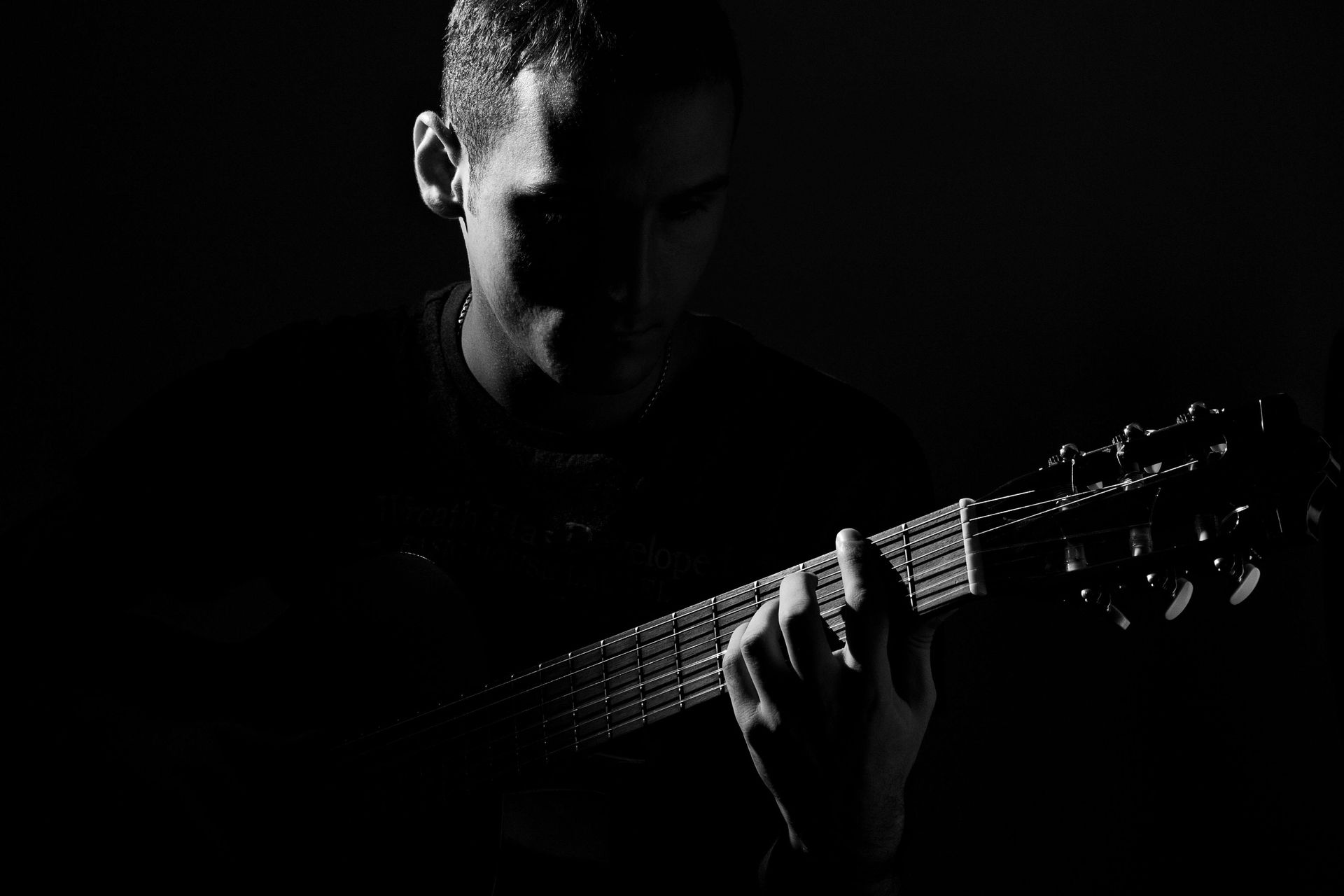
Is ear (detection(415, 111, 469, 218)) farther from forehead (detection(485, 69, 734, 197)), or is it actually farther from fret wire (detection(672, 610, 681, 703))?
fret wire (detection(672, 610, 681, 703))

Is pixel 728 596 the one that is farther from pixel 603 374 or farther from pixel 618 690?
pixel 603 374

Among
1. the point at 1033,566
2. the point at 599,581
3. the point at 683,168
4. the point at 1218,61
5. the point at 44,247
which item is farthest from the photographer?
the point at 44,247

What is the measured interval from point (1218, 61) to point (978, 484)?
57 centimetres

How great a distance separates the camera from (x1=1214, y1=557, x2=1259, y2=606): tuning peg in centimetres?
71

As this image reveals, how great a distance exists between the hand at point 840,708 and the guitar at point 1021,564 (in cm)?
3

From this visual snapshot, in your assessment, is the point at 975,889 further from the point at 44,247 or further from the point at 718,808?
the point at 44,247

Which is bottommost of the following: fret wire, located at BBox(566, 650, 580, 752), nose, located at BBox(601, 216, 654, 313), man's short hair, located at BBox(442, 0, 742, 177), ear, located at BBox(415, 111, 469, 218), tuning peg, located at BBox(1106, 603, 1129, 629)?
fret wire, located at BBox(566, 650, 580, 752)

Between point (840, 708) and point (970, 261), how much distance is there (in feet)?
2.17

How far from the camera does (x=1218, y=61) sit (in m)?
1.27

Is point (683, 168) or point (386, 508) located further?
point (386, 508)

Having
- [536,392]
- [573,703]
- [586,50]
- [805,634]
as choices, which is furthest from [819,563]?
[586,50]

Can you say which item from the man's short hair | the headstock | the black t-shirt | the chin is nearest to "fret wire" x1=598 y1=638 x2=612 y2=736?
the black t-shirt

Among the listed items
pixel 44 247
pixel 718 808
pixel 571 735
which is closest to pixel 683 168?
pixel 571 735

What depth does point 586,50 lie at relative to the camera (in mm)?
968
